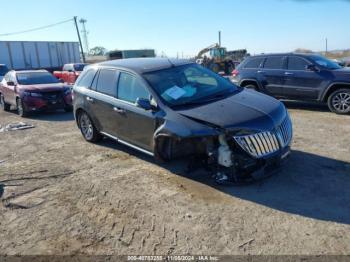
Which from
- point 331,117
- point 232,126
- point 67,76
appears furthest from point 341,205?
point 67,76

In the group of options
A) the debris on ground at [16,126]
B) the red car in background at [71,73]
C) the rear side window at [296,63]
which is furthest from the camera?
the red car in background at [71,73]

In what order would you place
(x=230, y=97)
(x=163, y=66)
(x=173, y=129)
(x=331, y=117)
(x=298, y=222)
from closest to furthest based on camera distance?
(x=298, y=222), (x=173, y=129), (x=230, y=97), (x=163, y=66), (x=331, y=117)

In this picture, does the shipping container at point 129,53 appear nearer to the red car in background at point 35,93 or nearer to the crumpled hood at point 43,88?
the red car in background at point 35,93

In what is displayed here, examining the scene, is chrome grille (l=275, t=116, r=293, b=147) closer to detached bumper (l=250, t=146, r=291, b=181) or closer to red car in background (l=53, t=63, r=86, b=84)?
detached bumper (l=250, t=146, r=291, b=181)

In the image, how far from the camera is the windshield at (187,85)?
5.62 metres

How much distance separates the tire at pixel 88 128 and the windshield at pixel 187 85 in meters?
2.24

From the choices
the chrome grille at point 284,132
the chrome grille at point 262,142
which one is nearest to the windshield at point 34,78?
the chrome grille at point 284,132

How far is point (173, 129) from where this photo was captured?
512 cm

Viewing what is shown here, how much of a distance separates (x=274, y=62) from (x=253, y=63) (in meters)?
0.80

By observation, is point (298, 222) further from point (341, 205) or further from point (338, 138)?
point (338, 138)

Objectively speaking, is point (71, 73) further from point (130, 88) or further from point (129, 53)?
point (129, 53)

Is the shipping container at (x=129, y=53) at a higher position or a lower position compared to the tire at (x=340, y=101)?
higher

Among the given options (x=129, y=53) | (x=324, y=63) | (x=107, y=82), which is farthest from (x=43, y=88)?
(x=129, y=53)

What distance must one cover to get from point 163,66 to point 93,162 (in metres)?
2.14
